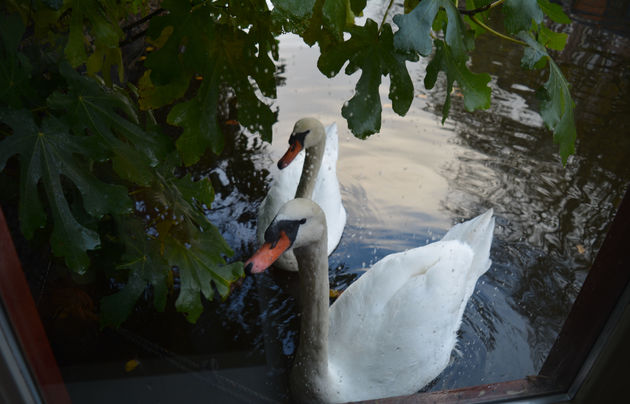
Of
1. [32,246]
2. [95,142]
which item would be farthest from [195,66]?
[32,246]

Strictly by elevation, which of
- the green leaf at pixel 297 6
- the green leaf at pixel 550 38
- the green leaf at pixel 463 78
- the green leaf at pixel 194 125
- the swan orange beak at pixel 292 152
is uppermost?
the green leaf at pixel 297 6

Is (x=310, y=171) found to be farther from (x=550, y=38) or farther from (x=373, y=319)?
(x=550, y=38)

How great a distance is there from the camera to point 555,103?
902mm

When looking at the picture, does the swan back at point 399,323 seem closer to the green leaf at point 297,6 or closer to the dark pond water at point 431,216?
the dark pond water at point 431,216

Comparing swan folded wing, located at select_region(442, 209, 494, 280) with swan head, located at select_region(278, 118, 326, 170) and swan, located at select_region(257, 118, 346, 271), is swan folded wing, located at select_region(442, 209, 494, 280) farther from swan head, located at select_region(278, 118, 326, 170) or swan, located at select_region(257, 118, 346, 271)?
swan head, located at select_region(278, 118, 326, 170)

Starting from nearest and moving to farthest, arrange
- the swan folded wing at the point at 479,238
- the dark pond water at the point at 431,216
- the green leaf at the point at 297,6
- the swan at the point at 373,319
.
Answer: the green leaf at the point at 297,6, the swan at the point at 373,319, the dark pond water at the point at 431,216, the swan folded wing at the point at 479,238

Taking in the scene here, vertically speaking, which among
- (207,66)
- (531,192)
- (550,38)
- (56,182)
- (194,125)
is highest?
(550,38)

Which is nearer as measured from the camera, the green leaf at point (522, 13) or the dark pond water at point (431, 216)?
the green leaf at point (522, 13)

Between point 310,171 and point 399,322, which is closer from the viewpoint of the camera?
point 399,322

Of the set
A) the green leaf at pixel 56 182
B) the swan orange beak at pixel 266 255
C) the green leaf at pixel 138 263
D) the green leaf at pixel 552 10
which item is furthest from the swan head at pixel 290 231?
the green leaf at pixel 552 10

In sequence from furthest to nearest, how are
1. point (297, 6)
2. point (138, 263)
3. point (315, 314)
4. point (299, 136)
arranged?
1. point (299, 136)
2. point (315, 314)
3. point (138, 263)
4. point (297, 6)

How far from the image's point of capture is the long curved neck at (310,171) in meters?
2.47

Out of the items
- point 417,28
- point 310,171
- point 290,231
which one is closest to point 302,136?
point 310,171

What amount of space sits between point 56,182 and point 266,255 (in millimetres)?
647
